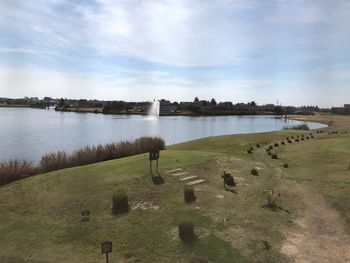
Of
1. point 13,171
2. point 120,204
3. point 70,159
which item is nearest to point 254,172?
point 120,204

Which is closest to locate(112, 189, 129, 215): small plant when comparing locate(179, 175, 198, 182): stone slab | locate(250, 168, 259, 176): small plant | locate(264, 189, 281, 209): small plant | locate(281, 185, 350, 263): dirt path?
locate(179, 175, 198, 182): stone slab

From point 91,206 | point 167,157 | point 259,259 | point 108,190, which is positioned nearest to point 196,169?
point 167,157

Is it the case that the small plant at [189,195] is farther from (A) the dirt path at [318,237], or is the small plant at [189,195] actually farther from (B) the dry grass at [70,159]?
(B) the dry grass at [70,159]

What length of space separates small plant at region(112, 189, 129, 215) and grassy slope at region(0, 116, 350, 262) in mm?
272

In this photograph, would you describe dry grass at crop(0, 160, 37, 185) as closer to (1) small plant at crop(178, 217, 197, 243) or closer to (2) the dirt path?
(1) small plant at crop(178, 217, 197, 243)

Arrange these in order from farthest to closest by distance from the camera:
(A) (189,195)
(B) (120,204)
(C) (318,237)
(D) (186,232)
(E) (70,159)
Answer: (E) (70,159) < (A) (189,195) < (B) (120,204) < (C) (318,237) < (D) (186,232)

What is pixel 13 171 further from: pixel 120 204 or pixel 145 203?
pixel 145 203

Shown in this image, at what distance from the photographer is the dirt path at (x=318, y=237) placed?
9383 mm

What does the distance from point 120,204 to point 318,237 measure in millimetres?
6481

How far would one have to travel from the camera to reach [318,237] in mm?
10641

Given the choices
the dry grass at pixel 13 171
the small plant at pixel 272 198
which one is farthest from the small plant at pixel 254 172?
the dry grass at pixel 13 171

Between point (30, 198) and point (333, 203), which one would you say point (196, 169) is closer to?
point (333, 203)

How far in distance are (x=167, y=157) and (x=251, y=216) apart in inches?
362

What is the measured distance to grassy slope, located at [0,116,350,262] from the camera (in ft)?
31.9
